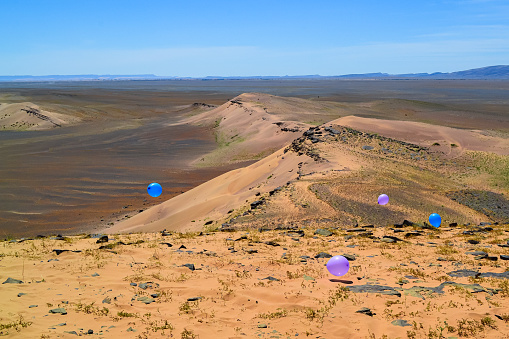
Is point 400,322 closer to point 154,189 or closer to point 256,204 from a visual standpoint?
point 256,204

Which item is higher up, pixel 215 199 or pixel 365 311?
pixel 365 311

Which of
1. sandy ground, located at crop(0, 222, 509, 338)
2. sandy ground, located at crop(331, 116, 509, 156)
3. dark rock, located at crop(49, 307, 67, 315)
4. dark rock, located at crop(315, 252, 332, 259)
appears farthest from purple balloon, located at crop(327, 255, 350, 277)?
Answer: sandy ground, located at crop(331, 116, 509, 156)

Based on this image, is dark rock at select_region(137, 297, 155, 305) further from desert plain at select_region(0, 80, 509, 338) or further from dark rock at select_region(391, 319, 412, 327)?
dark rock at select_region(391, 319, 412, 327)

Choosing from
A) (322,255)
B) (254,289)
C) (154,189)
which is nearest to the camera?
(254,289)

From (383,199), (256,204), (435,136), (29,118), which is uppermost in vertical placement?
(29,118)

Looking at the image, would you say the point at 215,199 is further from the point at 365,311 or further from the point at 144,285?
the point at 365,311

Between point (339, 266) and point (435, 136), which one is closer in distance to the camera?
point (339, 266)

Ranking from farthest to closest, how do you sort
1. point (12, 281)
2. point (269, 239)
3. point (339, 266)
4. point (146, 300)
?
point (269, 239) → point (339, 266) → point (12, 281) → point (146, 300)

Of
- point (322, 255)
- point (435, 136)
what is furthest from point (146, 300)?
point (435, 136)
